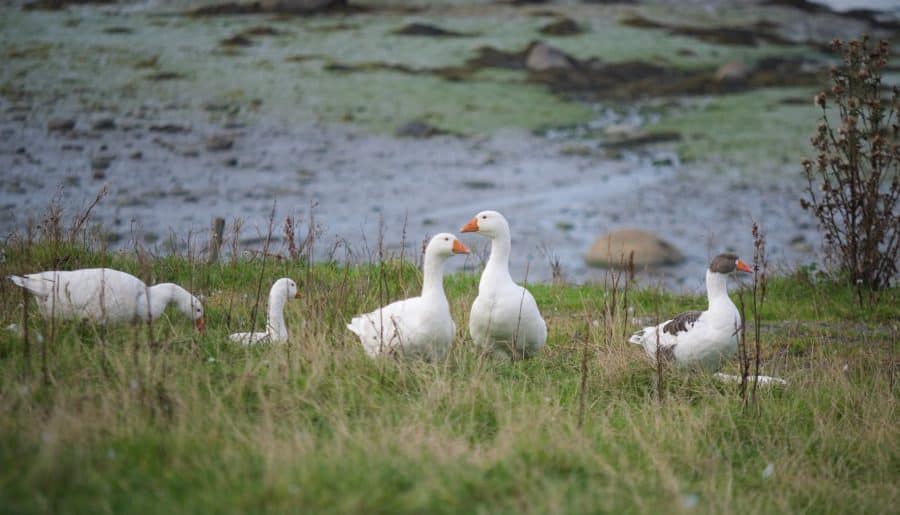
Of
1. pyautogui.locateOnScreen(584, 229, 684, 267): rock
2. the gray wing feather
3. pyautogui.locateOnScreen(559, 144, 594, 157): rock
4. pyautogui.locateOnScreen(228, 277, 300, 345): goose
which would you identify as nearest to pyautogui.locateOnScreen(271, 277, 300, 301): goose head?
pyautogui.locateOnScreen(228, 277, 300, 345): goose

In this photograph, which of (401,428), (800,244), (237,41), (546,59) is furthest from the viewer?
(237,41)

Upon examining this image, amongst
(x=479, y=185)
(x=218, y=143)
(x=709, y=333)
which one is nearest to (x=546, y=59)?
(x=479, y=185)

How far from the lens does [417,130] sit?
2422cm

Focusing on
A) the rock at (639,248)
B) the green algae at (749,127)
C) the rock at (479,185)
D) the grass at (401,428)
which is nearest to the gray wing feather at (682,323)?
the grass at (401,428)

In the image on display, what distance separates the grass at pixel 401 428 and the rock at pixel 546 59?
23.5 metres

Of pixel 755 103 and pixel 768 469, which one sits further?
pixel 755 103

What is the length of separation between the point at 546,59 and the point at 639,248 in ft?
52.0

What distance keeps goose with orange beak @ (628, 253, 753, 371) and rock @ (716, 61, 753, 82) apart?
25644 mm

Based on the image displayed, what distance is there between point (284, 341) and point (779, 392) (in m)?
3.68

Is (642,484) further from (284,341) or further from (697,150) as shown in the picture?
(697,150)

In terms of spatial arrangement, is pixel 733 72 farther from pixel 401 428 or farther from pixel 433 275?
pixel 401 428

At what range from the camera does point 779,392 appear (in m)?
6.55

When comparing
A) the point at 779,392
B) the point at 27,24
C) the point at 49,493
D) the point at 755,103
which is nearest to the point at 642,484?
the point at 779,392

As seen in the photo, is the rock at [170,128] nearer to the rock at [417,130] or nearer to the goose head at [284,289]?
the rock at [417,130]
